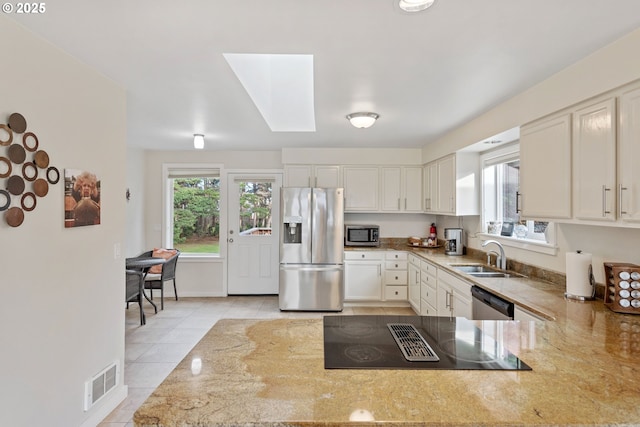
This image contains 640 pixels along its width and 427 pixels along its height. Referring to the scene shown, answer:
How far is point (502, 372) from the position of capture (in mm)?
1156

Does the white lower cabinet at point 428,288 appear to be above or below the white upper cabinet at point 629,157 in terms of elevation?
below

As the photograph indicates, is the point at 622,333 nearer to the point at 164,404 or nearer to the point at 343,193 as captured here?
the point at 164,404

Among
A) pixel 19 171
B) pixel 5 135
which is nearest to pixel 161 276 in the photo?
pixel 19 171

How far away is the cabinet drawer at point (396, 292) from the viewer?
486 cm

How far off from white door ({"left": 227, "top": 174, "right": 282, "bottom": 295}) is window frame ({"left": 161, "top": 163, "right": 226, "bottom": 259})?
0.37 ft

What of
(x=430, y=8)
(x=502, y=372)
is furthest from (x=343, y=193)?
(x=502, y=372)

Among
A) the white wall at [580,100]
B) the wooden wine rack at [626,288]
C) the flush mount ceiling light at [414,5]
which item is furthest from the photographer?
the wooden wine rack at [626,288]

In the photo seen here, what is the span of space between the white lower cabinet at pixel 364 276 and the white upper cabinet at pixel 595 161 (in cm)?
296

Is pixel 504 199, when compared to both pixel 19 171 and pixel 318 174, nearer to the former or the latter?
pixel 318 174

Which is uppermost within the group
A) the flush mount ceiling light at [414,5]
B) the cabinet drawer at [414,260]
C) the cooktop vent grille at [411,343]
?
the flush mount ceiling light at [414,5]

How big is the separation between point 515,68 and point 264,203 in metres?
4.08

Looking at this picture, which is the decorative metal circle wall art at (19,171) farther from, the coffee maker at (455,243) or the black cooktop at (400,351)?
the coffee maker at (455,243)

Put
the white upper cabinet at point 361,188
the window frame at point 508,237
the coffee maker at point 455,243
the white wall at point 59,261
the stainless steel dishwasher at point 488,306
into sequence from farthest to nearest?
the white upper cabinet at point 361,188 → the coffee maker at point 455,243 → the window frame at point 508,237 → the stainless steel dishwasher at point 488,306 → the white wall at point 59,261

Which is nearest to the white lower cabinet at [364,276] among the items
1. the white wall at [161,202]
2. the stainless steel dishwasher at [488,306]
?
the white wall at [161,202]
